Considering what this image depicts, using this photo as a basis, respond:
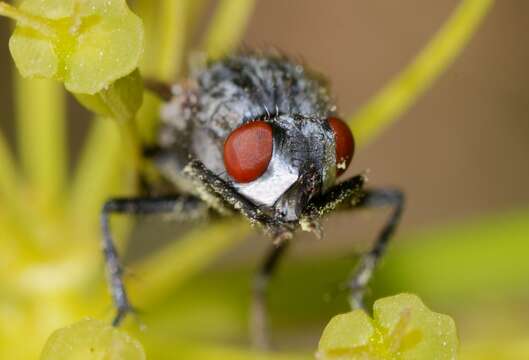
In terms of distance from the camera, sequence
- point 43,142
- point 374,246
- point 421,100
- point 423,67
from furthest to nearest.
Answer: point 421,100 → point 43,142 → point 423,67 → point 374,246

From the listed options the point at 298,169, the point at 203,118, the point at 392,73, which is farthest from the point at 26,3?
the point at 392,73

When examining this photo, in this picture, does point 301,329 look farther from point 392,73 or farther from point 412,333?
point 392,73

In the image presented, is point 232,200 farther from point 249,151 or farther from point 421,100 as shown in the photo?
point 421,100

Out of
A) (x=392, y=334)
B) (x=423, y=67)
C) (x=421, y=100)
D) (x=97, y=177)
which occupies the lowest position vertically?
(x=392, y=334)

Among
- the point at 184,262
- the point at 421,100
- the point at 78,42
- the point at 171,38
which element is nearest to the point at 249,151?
the point at 78,42

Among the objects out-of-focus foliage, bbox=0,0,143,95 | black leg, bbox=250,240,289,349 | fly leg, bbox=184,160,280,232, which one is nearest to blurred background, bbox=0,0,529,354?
black leg, bbox=250,240,289,349

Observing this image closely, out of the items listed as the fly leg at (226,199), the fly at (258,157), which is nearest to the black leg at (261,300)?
the fly at (258,157)
